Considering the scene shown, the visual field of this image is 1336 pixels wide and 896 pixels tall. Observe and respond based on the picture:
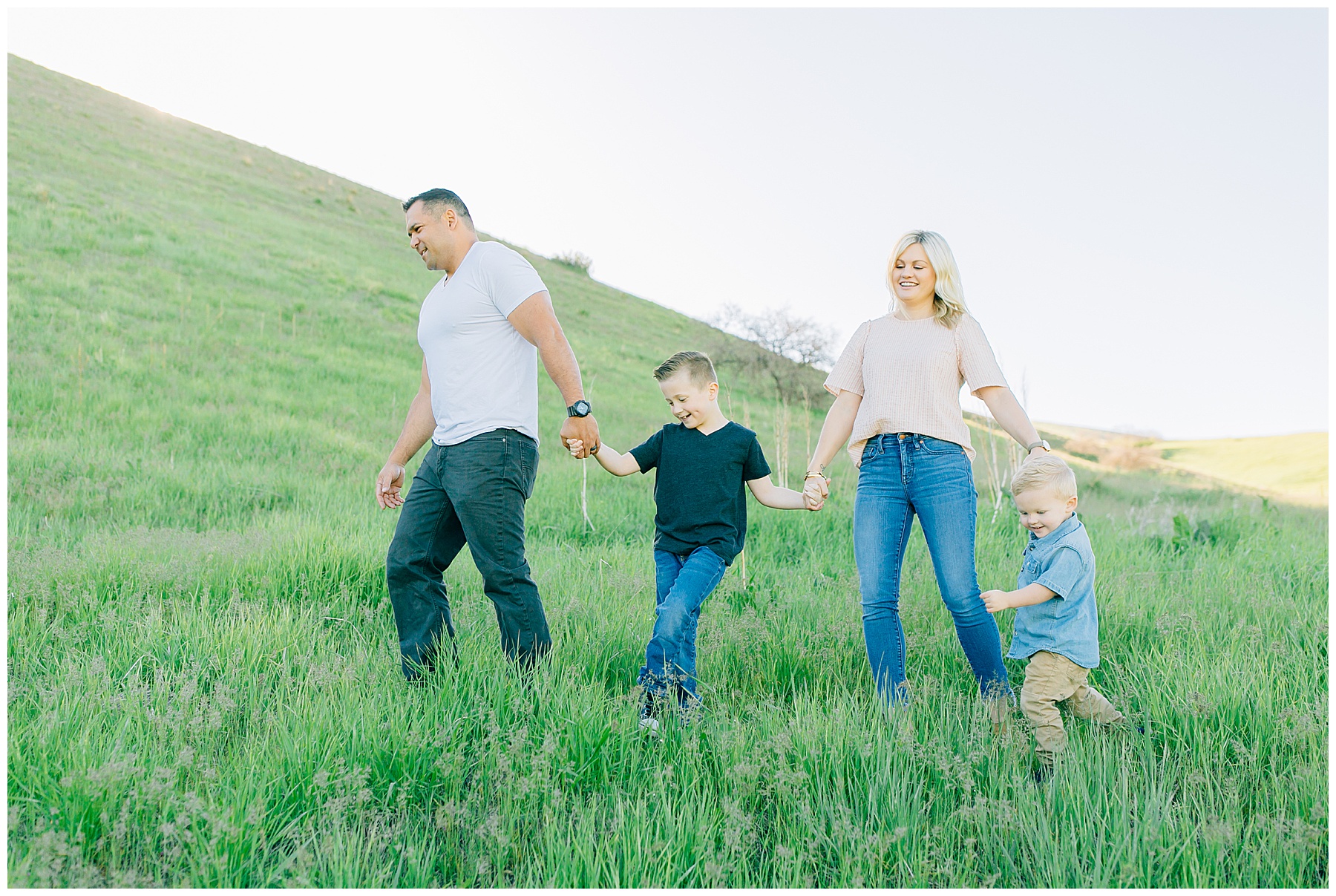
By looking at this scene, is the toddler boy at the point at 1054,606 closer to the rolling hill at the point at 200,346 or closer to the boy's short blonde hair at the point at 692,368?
the boy's short blonde hair at the point at 692,368

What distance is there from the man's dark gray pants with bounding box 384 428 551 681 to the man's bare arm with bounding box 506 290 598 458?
0.28 metres

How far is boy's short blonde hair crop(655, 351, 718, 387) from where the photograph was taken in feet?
11.8

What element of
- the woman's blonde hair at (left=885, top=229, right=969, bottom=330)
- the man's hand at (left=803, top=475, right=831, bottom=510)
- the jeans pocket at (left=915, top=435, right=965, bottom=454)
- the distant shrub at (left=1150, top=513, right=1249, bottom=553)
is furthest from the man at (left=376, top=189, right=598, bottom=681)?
the distant shrub at (left=1150, top=513, right=1249, bottom=553)

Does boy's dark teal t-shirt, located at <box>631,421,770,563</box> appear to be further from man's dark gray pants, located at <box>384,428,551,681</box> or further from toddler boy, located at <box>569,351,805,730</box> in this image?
man's dark gray pants, located at <box>384,428,551,681</box>

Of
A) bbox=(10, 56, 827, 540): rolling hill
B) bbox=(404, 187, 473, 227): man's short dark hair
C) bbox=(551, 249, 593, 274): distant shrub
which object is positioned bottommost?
bbox=(10, 56, 827, 540): rolling hill

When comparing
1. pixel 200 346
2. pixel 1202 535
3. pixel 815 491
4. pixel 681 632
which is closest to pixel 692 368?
pixel 815 491

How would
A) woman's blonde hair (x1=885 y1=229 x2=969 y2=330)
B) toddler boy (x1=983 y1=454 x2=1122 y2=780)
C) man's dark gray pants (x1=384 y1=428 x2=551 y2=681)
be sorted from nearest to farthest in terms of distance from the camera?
toddler boy (x1=983 y1=454 x2=1122 y2=780)
man's dark gray pants (x1=384 y1=428 x2=551 y2=681)
woman's blonde hair (x1=885 y1=229 x2=969 y2=330)

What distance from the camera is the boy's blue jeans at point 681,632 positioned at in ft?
10.5

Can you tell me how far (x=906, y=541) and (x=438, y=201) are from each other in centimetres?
273

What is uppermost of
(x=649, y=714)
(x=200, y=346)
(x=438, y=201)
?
(x=438, y=201)

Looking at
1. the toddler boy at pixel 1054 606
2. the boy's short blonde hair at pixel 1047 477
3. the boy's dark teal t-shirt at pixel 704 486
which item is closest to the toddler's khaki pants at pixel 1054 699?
the toddler boy at pixel 1054 606

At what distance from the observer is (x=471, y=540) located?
335cm

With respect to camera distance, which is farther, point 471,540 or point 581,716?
point 471,540

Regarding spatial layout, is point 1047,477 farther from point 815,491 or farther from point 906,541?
point 815,491
